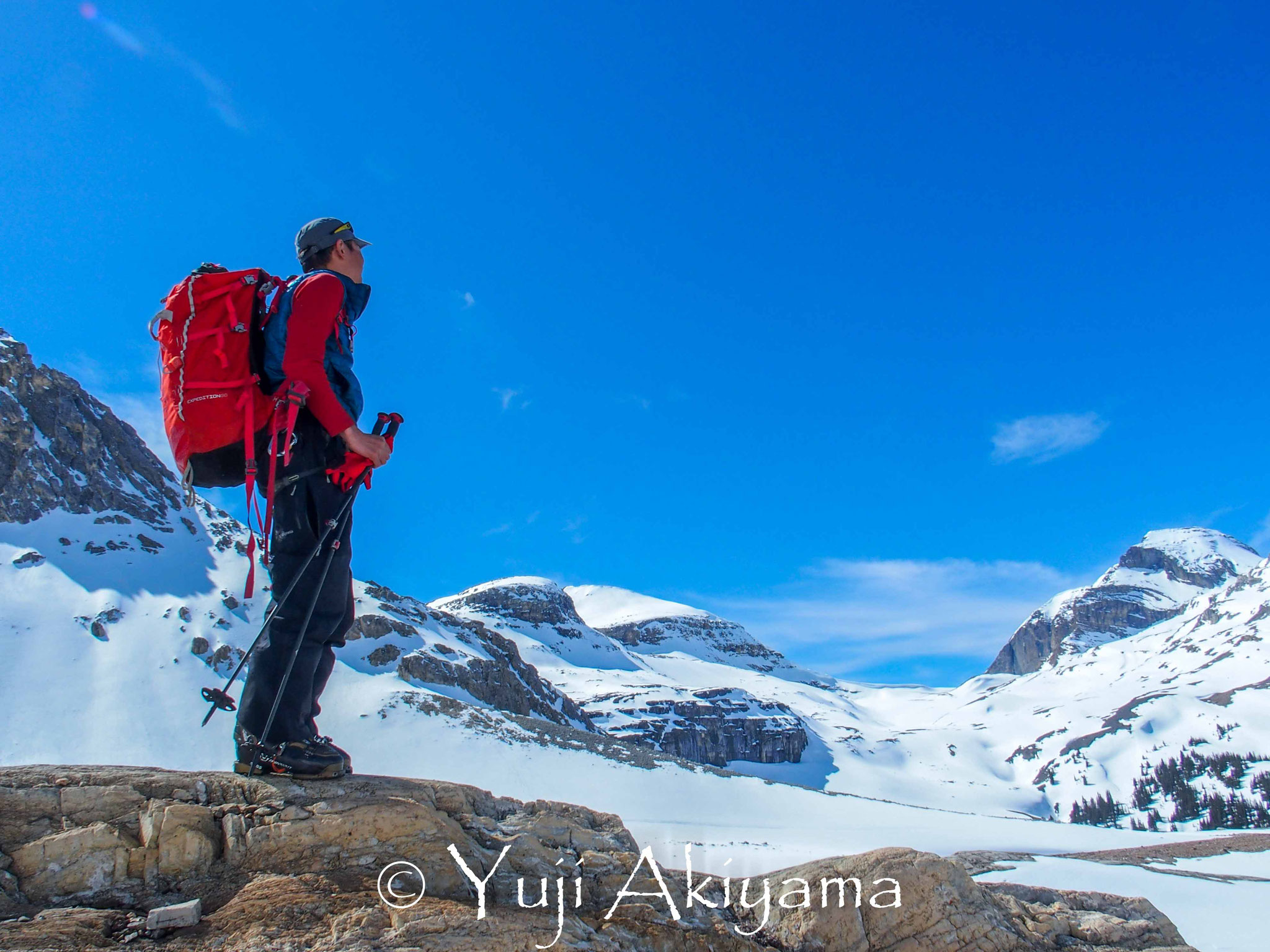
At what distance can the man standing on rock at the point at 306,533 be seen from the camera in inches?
170

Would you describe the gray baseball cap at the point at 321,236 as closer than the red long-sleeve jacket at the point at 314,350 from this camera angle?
No

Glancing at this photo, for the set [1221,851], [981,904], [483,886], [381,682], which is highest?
[381,682]

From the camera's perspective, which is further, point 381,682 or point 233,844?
point 381,682

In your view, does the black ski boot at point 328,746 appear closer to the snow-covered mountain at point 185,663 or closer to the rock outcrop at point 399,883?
the rock outcrop at point 399,883

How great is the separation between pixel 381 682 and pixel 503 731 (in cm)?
1315

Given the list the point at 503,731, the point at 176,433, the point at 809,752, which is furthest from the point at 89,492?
the point at 809,752

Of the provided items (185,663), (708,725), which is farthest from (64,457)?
(708,725)

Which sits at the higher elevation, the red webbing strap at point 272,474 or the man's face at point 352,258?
the man's face at point 352,258

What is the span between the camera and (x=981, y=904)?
483 centimetres

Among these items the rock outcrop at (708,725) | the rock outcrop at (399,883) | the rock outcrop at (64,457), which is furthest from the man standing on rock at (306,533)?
the rock outcrop at (708,725)

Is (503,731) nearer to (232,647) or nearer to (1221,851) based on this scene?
(232,647)

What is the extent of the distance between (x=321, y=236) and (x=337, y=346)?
913 mm

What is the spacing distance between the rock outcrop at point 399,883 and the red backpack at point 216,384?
131 cm

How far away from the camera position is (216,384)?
425 centimetres
